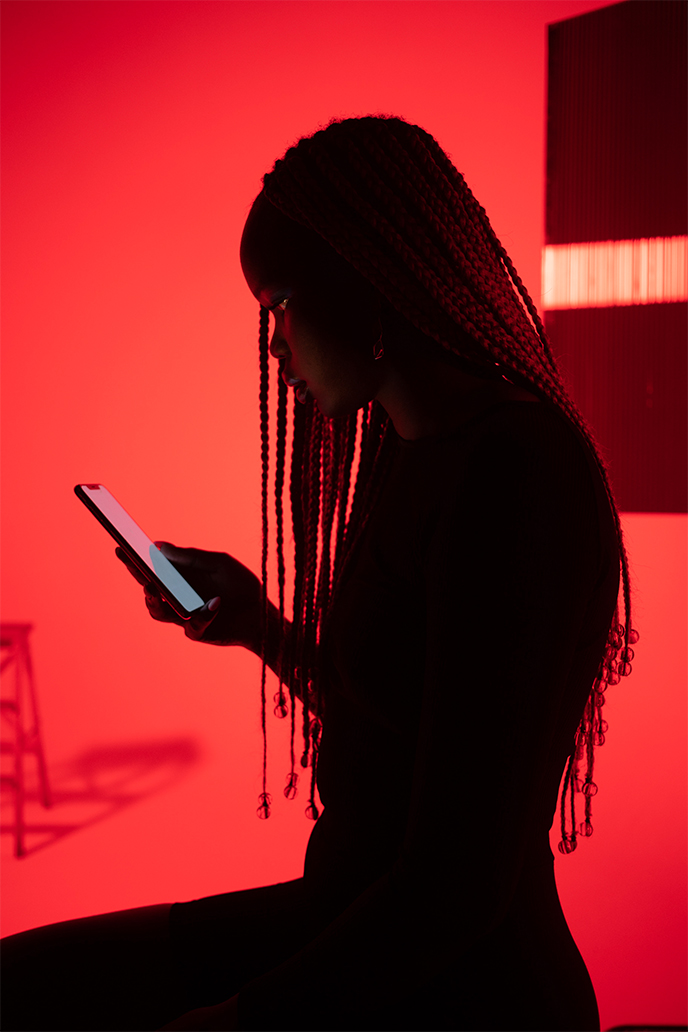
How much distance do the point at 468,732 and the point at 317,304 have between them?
403 mm

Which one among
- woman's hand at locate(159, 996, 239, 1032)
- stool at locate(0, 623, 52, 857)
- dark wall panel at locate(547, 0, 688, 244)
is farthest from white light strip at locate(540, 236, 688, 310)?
stool at locate(0, 623, 52, 857)

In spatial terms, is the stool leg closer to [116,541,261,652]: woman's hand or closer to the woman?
[116,541,261,652]: woman's hand

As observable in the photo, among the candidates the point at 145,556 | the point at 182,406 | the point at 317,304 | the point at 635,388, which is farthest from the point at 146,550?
the point at 635,388

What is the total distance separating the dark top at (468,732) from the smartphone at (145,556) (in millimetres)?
325

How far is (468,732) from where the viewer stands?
0.47m

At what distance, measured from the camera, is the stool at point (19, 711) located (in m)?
1.83

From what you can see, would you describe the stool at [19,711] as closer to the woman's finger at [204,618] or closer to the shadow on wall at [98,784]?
the shadow on wall at [98,784]

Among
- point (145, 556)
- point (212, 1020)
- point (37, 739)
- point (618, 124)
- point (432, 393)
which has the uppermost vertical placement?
point (618, 124)

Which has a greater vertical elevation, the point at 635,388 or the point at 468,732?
the point at 635,388

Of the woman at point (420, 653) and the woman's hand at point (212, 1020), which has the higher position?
the woman at point (420, 653)

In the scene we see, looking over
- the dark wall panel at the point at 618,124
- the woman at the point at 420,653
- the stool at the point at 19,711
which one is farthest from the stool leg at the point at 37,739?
the dark wall panel at the point at 618,124

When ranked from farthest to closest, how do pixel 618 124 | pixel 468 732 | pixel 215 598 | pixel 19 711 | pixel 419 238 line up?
pixel 19 711
pixel 618 124
pixel 215 598
pixel 419 238
pixel 468 732

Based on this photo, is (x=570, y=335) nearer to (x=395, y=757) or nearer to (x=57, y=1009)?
(x=395, y=757)

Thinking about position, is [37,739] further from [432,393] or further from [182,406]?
[432,393]
